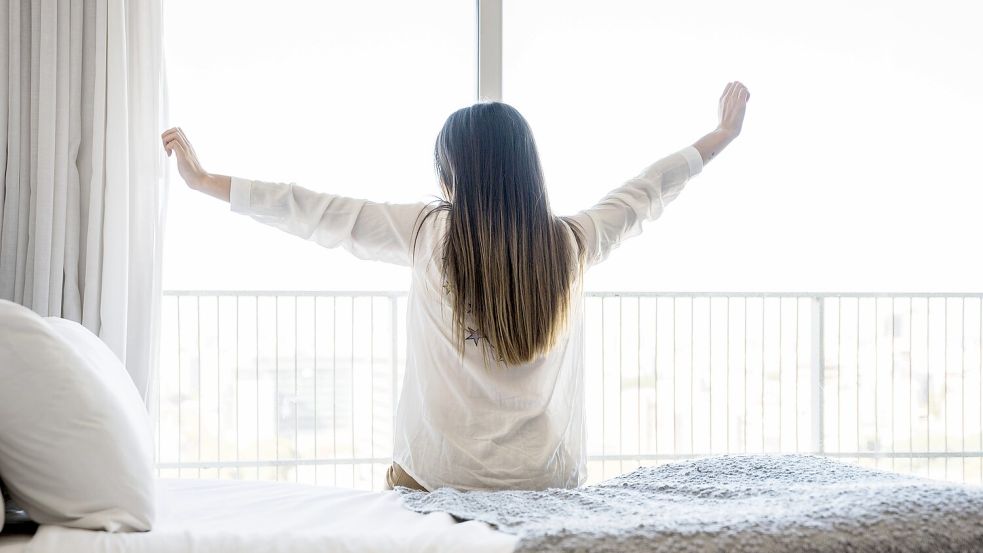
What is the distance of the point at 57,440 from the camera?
1.06m

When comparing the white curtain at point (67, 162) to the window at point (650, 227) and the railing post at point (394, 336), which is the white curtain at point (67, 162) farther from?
the railing post at point (394, 336)

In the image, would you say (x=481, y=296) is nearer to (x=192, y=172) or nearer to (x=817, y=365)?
(x=192, y=172)

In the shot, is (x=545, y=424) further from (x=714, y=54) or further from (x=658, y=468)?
(x=714, y=54)

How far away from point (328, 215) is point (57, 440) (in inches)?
27.0

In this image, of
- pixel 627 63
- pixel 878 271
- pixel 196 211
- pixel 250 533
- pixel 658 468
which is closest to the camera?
pixel 250 533

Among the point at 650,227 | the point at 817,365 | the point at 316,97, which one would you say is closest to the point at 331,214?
the point at 316,97

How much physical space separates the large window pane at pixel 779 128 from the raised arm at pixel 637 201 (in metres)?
1.00

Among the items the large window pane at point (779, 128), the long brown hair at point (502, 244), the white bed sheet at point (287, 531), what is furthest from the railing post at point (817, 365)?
the white bed sheet at point (287, 531)

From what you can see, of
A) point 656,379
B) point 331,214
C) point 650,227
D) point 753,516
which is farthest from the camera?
point 656,379

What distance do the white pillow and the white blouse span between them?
1.81 feet

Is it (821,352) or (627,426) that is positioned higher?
(821,352)

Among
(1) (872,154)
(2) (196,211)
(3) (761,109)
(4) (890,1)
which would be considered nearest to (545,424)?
(2) (196,211)

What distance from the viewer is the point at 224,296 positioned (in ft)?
9.66

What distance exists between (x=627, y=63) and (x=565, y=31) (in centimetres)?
29
